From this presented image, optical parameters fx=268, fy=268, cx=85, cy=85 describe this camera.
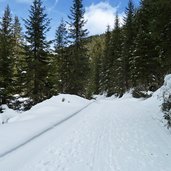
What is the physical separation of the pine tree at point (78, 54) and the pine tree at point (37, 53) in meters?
8.69

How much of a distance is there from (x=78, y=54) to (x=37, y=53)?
31.7 feet

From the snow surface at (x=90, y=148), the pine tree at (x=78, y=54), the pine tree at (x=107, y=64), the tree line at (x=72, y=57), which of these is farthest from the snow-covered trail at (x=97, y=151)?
the pine tree at (x=107, y=64)

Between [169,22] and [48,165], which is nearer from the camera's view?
[48,165]

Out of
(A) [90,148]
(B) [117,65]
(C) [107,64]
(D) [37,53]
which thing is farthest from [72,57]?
(A) [90,148]

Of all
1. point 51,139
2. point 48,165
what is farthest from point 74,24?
point 48,165

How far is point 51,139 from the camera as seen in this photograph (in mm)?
9617

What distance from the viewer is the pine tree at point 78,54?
37750 millimetres

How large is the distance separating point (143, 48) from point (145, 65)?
88.6 inches

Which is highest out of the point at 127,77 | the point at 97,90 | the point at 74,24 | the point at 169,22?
the point at 74,24

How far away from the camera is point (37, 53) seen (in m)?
29.0

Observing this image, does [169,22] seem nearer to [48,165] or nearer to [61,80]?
→ [48,165]

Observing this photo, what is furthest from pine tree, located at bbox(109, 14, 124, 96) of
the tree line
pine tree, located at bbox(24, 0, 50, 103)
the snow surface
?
the snow surface

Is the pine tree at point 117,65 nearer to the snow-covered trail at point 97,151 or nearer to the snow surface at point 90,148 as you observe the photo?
the snow surface at point 90,148

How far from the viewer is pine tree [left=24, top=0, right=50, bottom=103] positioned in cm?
2820
